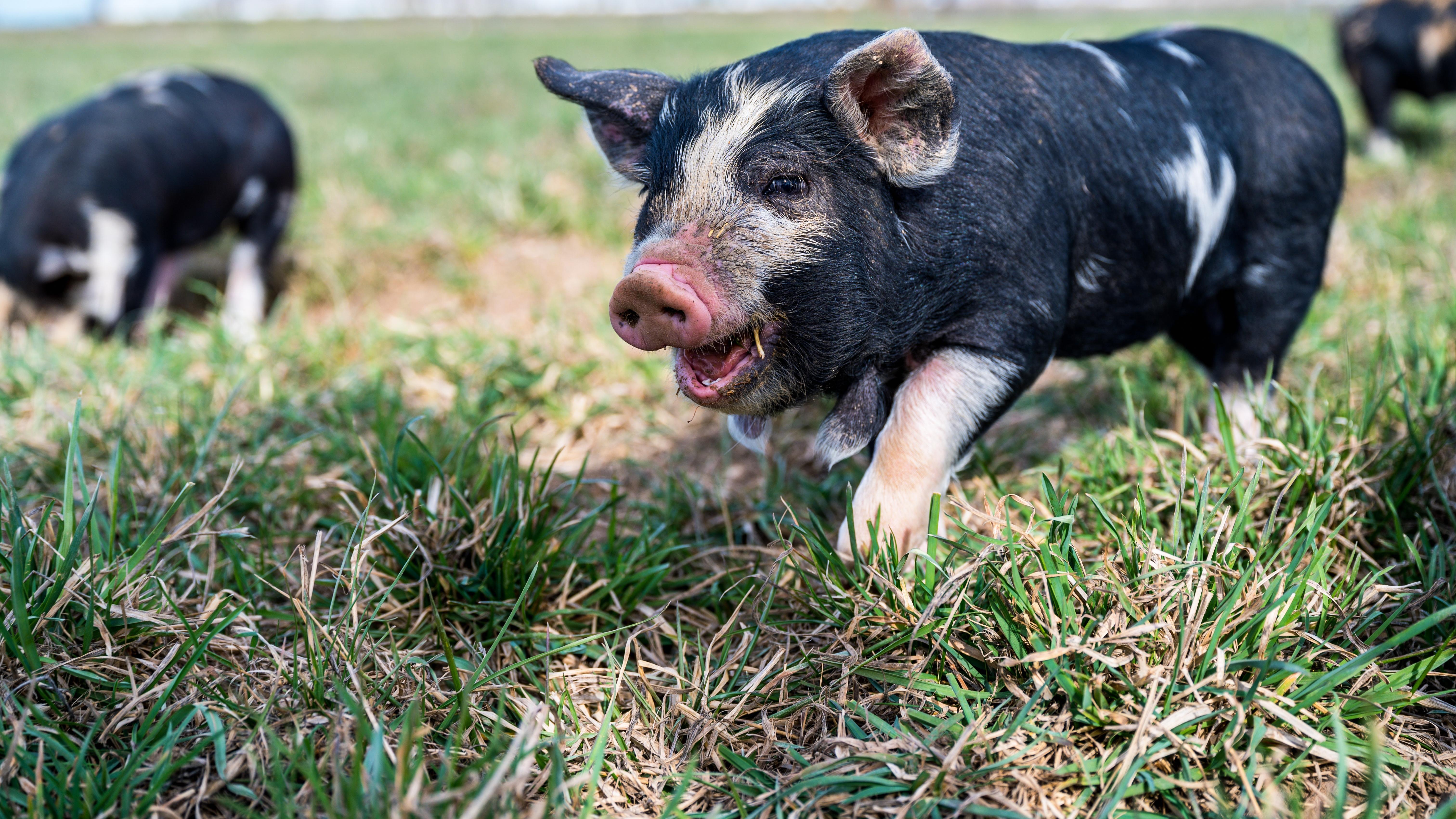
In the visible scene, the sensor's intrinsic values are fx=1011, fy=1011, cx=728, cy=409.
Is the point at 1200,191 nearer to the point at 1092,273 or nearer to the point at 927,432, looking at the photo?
the point at 1092,273

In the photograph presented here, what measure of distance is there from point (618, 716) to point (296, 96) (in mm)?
12681

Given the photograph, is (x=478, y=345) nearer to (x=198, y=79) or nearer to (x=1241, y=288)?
(x=1241, y=288)

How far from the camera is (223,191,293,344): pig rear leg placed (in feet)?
18.4

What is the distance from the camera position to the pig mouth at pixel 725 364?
2.02 metres

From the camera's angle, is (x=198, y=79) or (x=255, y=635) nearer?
(x=255, y=635)

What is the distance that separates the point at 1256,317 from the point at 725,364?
5.72 ft

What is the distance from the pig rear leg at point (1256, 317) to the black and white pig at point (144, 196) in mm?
3764

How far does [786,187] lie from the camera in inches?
79.4

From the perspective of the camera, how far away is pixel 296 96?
12727mm

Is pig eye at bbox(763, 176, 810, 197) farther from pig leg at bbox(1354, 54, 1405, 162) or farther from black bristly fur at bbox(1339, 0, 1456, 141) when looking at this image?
black bristly fur at bbox(1339, 0, 1456, 141)

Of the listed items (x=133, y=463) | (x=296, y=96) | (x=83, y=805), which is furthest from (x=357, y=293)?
(x=296, y=96)

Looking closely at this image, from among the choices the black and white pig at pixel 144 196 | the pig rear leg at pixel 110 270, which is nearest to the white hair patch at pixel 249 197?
the black and white pig at pixel 144 196

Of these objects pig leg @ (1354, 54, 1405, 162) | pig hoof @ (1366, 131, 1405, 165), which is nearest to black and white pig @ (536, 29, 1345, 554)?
pig hoof @ (1366, 131, 1405, 165)

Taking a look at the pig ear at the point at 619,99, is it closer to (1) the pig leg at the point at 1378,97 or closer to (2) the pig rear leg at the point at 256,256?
(2) the pig rear leg at the point at 256,256
